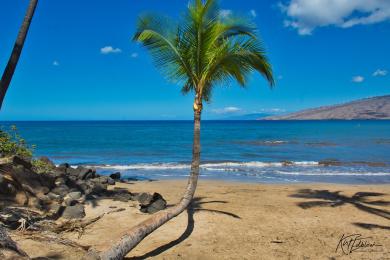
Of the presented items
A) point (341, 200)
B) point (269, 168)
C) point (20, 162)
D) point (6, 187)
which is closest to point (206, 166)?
point (269, 168)

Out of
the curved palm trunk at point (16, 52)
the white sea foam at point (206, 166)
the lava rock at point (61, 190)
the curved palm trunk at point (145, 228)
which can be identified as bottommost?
the white sea foam at point (206, 166)

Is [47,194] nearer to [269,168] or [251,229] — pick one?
[251,229]

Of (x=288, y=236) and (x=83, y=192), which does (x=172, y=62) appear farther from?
(x=83, y=192)

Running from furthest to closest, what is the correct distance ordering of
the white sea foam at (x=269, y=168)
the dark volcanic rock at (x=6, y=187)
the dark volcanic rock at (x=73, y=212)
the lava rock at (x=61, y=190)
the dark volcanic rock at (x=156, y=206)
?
the white sea foam at (x=269, y=168), the lava rock at (x=61, y=190), the dark volcanic rock at (x=156, y=206), the dark volcanic rock at (x=73, y=212), the dark volcanic rock at (x=6, y=187)

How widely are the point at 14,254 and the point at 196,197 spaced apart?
8930 mm

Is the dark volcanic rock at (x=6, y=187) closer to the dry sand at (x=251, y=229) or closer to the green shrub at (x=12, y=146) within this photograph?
the dry sand at (x=251, y=229)

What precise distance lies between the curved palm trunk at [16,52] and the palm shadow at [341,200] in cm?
863

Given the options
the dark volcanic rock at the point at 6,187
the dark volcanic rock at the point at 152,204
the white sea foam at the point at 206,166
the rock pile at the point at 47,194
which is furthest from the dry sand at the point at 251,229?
the white sea foam at the point at 206,166

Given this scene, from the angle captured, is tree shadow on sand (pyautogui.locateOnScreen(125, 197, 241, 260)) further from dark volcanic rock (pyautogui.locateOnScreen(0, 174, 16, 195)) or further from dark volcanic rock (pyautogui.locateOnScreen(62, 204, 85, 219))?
dark volcanic rock (pyautogui.locateOnScreen(0, 174, 16, 195))

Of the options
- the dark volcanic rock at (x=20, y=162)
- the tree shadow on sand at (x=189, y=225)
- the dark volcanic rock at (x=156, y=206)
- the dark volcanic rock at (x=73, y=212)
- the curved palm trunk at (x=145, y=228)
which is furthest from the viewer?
the dark volcanic rock at (x=20, y=162)

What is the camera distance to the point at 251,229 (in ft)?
30.6

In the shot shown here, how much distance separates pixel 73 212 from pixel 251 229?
4.23 metres

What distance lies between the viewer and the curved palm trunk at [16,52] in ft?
30.4

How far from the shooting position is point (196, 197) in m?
13.7
